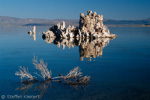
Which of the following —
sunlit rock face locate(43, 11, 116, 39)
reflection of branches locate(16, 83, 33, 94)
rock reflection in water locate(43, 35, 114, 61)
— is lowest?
reflection of branches locate(16, 83, 33, 94)

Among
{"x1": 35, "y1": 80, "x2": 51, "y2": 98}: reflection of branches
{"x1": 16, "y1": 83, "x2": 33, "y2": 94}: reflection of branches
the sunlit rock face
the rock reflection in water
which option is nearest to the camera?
{"x1": 35, "y1": 80, "x2": 51, "y2": 98}: reflection of branches

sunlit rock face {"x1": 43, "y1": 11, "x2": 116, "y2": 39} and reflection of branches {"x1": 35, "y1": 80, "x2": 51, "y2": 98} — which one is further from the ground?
sunlit rock face {"x1": 43, "y1": 11, "x2": 116, "y2": 39}

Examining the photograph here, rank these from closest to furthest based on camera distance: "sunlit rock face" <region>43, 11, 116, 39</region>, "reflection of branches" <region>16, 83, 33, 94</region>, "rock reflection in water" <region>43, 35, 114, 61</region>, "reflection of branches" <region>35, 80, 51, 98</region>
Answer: "reflection of branches" <region>35, 80, 51, 98</region> < "reflection of branches" <region>16, 83, 33, 94</region> < "rock reflection in water" <region>43, 35, 114, 61</region> < "sunlit rock face" <region>43, 11, 116, 39</region>

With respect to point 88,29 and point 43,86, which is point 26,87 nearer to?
point 43,86

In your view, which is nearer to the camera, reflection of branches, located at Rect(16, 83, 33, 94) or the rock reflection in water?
reflection of branches, located at Rect(16, 83, 33, 94)

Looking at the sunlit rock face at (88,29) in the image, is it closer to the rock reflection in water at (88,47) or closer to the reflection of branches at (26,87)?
the rock reflection in water at (88,47)

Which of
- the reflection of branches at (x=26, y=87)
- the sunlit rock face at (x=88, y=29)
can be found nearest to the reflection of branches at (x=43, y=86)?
the reflection of branches at (x=26, y=87)

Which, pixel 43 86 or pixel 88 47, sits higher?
pixel 88 47

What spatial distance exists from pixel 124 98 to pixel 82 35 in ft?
121

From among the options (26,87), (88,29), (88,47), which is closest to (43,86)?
(26,87)

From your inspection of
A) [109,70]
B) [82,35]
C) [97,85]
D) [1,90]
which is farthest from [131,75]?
[82,35]

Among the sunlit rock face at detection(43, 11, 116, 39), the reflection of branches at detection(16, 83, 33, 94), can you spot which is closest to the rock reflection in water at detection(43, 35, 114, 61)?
the reflection of branches at detection(16, 83, 33, 94)

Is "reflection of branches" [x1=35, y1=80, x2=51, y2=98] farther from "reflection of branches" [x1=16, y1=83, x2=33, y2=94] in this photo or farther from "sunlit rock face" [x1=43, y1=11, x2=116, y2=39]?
"sunlit rock face" [x1=43, y1=11, x2=116, y2=39]

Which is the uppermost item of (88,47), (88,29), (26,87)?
Result: (88,29)
